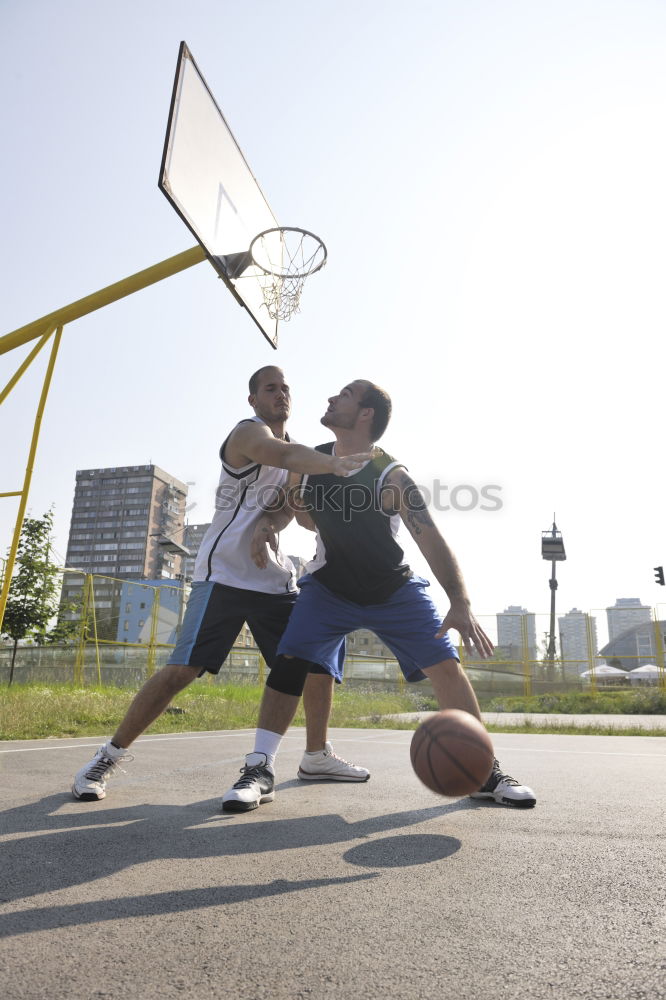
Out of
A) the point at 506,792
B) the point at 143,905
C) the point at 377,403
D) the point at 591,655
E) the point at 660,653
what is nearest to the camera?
the point at 143,905

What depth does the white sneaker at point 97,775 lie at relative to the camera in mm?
3227

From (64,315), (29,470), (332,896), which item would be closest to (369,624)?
(332,896)

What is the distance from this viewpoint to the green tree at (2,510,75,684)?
1672cm

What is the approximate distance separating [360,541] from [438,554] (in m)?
0.45

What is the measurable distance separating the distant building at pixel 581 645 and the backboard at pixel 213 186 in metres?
17.7

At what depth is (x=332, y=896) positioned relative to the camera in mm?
1800

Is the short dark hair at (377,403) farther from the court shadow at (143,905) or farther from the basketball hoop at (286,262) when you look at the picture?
the basketball hoop at (286,262)

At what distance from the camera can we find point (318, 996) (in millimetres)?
1227

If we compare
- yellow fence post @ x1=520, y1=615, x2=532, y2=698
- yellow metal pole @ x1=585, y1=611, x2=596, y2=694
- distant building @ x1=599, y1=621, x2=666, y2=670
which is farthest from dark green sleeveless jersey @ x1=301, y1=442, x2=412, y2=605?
yellow metal pole @ x1=585, y1=611, x2=596, y2=694

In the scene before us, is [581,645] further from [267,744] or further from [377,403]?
[267,744]

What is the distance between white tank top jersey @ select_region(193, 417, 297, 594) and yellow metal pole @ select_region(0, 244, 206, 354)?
3.19 metres

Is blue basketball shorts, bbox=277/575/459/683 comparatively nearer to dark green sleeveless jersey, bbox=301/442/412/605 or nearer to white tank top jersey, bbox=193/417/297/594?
dark green sleeveless jersey, bbox=301/442/412/605

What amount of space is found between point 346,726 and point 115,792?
268 inches

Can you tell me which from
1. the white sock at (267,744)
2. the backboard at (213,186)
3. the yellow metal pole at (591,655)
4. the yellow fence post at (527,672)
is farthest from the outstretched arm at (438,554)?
the yellow metal pole at (591,655)
